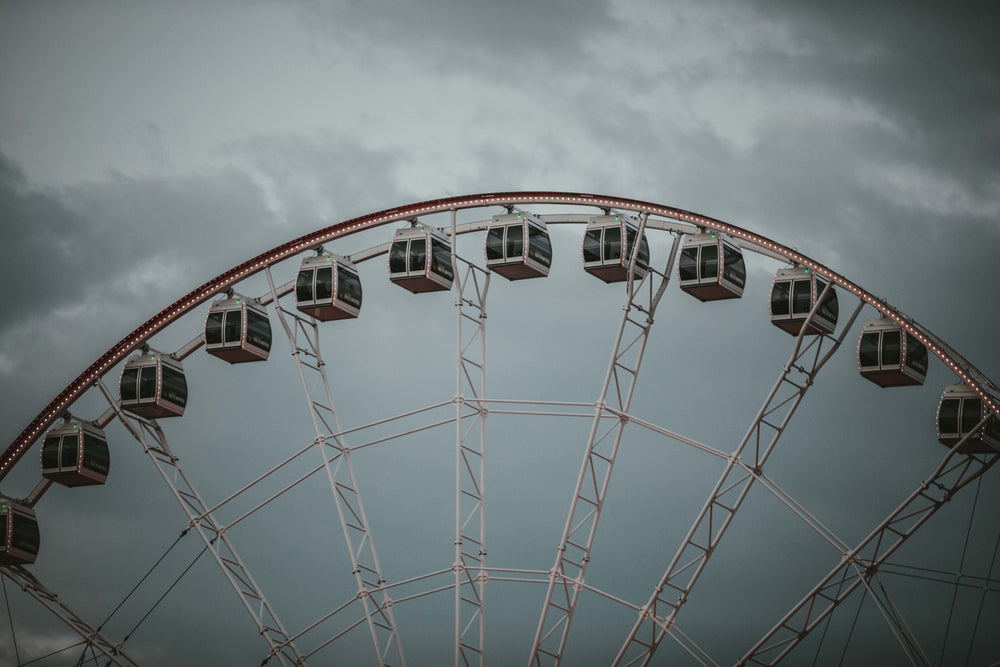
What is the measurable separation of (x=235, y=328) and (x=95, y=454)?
29.8ft

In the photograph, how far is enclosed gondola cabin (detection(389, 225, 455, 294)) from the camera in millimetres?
37188

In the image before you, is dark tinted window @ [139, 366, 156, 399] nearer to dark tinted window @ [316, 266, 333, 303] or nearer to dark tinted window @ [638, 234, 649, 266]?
dark tinted window @ [316, 266, 333, 303]

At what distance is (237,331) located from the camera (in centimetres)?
4003

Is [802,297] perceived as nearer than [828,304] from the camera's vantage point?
Yes

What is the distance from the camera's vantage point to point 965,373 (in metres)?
32.1

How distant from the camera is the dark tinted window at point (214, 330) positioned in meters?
40.3

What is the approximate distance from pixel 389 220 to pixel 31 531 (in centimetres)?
1983

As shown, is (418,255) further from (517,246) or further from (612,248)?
(612,248)

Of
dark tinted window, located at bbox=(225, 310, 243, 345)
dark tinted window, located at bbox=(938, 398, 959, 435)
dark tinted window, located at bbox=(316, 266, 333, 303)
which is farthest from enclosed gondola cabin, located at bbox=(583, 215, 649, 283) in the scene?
dark tinted window, located at bbox=(225, 310, 243, 345)

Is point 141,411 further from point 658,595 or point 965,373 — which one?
point 965,373

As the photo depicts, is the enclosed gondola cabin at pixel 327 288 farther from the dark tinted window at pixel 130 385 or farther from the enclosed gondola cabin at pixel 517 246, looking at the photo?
the dark tinted window at pixel 130 385

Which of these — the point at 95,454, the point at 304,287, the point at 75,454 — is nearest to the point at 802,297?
the point at 304,287

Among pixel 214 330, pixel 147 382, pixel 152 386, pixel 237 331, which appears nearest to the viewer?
pixel 237 331

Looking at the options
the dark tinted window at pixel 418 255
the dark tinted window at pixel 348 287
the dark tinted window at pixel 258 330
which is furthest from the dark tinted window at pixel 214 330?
the dark tinted window at pixel 418 255
